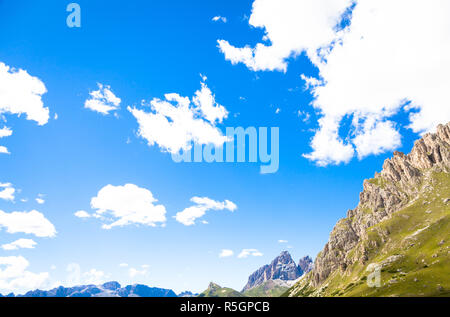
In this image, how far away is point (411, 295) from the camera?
19738 centimetres
